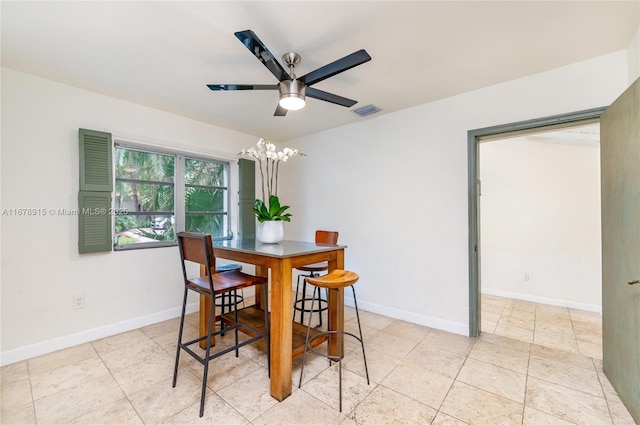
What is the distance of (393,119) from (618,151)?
1.98 metres

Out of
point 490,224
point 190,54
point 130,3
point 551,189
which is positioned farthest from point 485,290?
point 130,3

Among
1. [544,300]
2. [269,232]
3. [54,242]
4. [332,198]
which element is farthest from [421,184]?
[54,242]

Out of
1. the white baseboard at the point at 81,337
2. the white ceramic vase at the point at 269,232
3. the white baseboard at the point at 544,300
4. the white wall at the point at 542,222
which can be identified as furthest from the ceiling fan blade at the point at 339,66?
the white baseboard at the point at 544,300

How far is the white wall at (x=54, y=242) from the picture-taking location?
2.28 meters

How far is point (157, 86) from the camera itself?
2576mm

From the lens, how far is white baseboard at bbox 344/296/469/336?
9.12ft

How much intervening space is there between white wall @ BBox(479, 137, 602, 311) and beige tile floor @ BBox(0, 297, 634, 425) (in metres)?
1.06

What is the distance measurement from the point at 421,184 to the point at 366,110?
3.54 ft

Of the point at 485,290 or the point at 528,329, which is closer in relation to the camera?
the point at 528,329

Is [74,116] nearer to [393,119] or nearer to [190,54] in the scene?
[190,54]

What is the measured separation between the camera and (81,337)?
2.59 meters

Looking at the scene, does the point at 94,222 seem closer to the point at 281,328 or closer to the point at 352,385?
the point at 281,328

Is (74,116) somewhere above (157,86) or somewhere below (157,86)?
below

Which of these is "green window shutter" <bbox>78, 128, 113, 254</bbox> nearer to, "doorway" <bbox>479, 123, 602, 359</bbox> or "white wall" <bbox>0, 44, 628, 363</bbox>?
"white wall" <bbox>0, 44, 628, 363</bbox>
